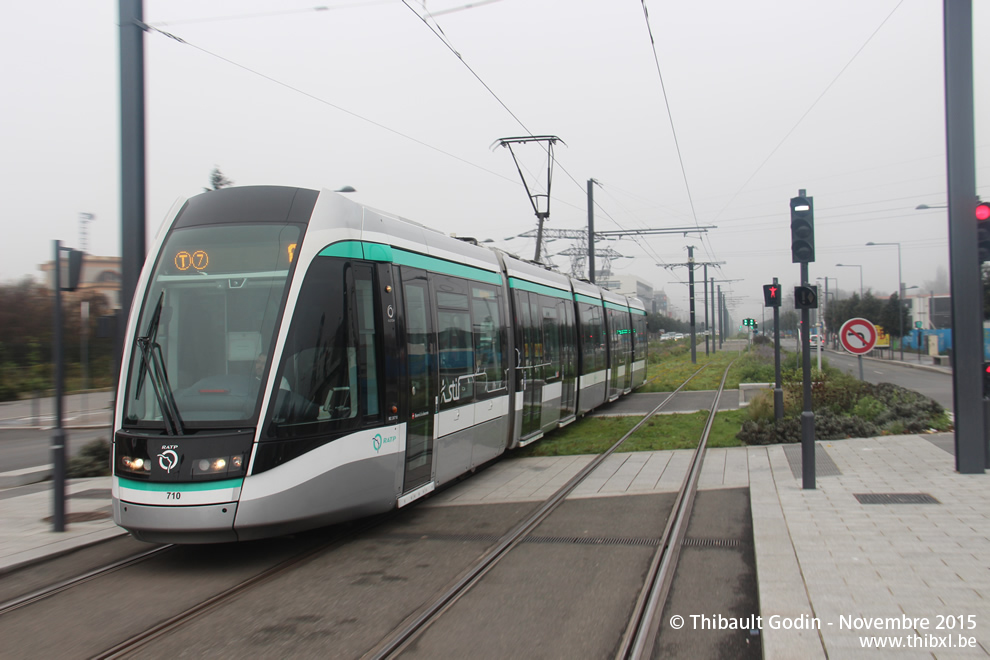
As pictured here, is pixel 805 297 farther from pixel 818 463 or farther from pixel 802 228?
pixel 818 463

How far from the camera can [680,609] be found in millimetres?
5246

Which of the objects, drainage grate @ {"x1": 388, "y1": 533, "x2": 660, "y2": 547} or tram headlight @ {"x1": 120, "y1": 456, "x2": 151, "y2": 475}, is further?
drainage grate @ {"x1": 388, "y1": 533, "x2": 660, "y2": 547}

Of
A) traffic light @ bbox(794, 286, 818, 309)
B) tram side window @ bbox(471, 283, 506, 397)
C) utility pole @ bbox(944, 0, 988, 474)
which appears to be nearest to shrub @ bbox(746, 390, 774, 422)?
utility pole @ bbox(944, 0, 988, 474)

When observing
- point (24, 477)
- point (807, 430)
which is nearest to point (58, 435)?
point (24, 477)

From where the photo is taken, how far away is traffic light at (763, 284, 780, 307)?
42.1 feet

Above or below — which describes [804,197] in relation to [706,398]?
above

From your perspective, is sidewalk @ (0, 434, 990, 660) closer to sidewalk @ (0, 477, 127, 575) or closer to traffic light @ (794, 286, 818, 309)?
sidewalk @ (0, 477, 127, 575)

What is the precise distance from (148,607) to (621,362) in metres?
17.7

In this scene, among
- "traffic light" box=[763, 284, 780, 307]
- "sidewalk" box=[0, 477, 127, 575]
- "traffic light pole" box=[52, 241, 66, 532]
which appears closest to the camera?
"sidewalk" box=[0, 477, 127, 575]

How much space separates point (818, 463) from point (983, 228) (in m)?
3.78

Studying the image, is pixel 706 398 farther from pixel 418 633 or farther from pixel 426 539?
pixel 418 633

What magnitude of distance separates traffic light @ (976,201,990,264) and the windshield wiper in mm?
9292

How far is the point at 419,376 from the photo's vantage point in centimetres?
796

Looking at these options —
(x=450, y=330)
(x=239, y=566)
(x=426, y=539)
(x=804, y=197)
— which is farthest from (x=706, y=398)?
(x=239, y=566)
